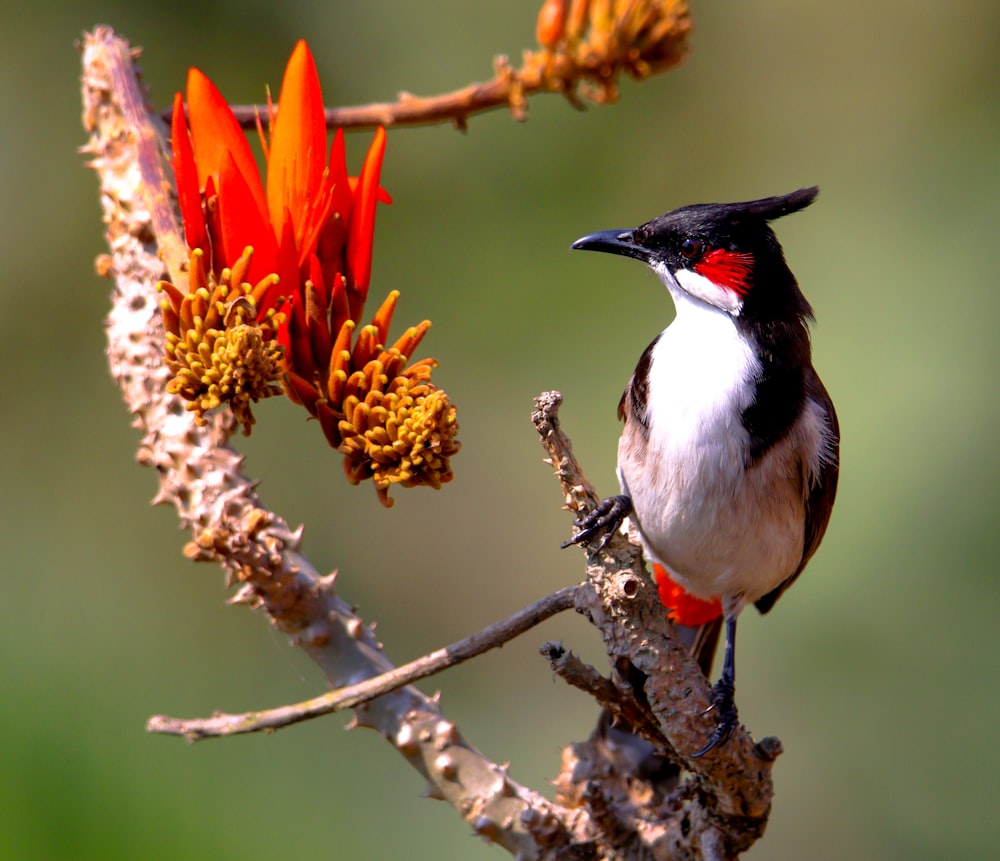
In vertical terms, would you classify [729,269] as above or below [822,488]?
above

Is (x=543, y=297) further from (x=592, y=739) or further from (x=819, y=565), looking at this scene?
(x=592, y=739)

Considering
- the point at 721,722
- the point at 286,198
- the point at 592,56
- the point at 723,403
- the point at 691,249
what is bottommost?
the point at 721,722

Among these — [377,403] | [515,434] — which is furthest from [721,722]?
[515,434]

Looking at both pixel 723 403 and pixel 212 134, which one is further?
pixel 723 403

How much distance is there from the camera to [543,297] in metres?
3.12

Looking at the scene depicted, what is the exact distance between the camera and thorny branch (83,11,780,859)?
1284 mm

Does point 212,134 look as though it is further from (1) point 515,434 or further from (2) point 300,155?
(1) point 515,434

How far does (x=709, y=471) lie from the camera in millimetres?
1670

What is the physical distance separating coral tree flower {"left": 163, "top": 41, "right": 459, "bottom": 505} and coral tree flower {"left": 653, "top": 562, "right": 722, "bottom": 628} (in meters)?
0.93

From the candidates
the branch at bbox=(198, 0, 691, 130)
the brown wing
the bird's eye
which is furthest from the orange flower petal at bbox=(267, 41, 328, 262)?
the brown wing

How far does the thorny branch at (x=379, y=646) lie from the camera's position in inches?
50.6

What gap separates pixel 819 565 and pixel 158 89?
6.78 ft

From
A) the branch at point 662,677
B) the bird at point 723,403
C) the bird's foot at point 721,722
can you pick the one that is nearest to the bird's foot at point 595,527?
the branch at point 662,677

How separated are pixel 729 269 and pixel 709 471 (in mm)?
285
